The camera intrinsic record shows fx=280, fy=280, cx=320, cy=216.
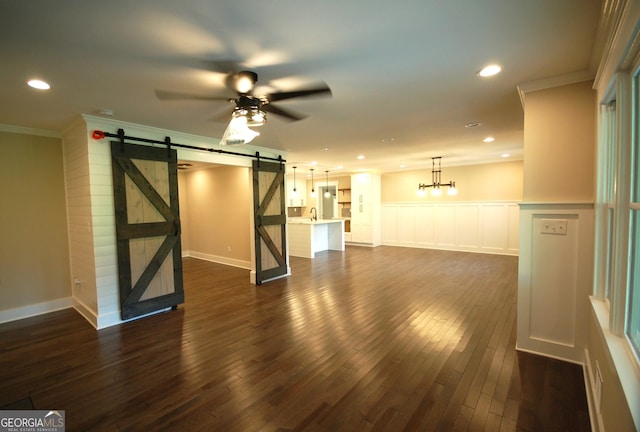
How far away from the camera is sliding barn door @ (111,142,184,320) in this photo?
11.8 feet

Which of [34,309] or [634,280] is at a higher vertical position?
[634,280]

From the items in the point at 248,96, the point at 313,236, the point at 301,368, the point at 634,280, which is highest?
the point at 248,96

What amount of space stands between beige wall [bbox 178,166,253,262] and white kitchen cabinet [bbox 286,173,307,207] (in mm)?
3318

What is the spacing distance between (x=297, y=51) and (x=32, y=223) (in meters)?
4.58

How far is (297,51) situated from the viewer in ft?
6.46

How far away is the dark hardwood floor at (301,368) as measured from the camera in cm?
195

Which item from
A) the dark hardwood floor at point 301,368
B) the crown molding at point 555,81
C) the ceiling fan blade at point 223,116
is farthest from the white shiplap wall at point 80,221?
the crown molding at point 555,81

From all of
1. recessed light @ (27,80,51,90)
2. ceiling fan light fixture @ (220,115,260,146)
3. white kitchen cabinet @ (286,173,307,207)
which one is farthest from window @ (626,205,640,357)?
white kitchen cabinet @ (286,173,307,207)

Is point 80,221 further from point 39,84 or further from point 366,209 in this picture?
point 366,209

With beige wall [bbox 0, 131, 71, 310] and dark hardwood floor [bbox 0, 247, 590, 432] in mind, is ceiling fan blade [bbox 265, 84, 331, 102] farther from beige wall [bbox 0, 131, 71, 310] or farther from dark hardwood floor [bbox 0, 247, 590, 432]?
beige wall [bbox 0, 131, 71, 310]

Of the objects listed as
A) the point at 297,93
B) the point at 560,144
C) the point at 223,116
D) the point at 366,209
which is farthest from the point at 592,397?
the point at 366,209

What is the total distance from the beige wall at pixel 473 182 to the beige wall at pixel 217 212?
528cm

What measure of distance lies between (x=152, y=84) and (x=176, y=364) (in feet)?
8.39

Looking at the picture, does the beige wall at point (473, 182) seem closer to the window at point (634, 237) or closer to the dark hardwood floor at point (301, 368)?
the dark hardwood floor at point (301, 368)
